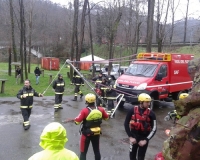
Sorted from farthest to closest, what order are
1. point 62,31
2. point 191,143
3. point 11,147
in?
1. point 62,31
2. point 11,147
3. point 191,143

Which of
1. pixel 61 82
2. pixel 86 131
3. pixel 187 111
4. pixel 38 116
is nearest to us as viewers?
pixel 187 111

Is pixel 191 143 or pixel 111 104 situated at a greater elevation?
pixel 191 143

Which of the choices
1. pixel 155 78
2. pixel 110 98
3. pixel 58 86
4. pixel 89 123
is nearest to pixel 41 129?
pixel 58 86

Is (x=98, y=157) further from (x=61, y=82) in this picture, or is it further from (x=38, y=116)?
(x=61, y=82)

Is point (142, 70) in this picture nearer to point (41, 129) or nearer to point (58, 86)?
point (58, 86)

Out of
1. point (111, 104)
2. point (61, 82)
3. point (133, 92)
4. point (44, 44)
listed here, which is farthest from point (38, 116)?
point (44, 44)

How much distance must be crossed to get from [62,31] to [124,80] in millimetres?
46221

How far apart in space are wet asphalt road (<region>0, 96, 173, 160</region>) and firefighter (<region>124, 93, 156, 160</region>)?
→ 160cm

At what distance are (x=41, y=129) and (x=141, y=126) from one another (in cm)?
456

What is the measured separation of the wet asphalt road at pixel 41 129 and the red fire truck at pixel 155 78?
3.16 feet

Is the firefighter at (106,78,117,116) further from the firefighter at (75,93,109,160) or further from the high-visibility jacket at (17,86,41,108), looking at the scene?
the firefighter at (75,93,109,160)

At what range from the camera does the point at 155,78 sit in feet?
36.9

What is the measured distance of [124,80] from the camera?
11406mm

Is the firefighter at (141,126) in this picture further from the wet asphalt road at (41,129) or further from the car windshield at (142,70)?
the car windshield at (142,70)
